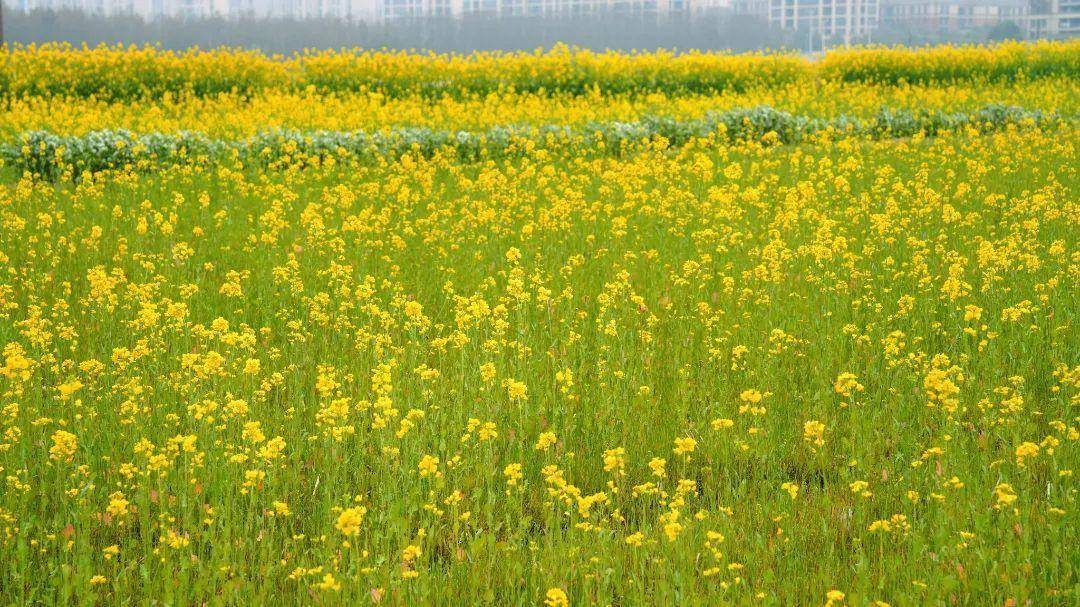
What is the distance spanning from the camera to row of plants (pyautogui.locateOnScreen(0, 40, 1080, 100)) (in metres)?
19.6

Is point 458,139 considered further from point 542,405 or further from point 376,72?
point 542,405

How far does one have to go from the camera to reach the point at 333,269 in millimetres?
7402

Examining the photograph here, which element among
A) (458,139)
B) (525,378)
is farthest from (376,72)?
(525,378)

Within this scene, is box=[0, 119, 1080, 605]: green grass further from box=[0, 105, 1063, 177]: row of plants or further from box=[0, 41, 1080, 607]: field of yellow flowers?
box=[0, 105, 1063, 177]: row of plants

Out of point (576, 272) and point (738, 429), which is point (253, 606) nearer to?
point (738, 429)

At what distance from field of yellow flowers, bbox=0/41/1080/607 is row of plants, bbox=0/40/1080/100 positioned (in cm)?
603

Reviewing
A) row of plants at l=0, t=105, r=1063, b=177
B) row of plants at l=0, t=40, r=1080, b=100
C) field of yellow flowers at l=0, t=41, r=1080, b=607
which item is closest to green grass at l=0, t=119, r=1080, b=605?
field of yellow flowers at l=0, t=41, r=1080, b=607

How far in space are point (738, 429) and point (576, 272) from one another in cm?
279

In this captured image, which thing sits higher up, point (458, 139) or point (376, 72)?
point (376, 72)

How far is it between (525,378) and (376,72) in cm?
1675

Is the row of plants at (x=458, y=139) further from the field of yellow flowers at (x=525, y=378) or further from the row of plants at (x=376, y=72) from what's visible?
the row of plants at (x=376, y=72)

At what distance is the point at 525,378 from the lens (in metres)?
5.43

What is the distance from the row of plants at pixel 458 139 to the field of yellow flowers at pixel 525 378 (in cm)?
7

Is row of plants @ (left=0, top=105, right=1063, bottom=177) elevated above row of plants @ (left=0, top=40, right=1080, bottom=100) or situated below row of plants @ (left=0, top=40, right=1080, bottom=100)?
below
